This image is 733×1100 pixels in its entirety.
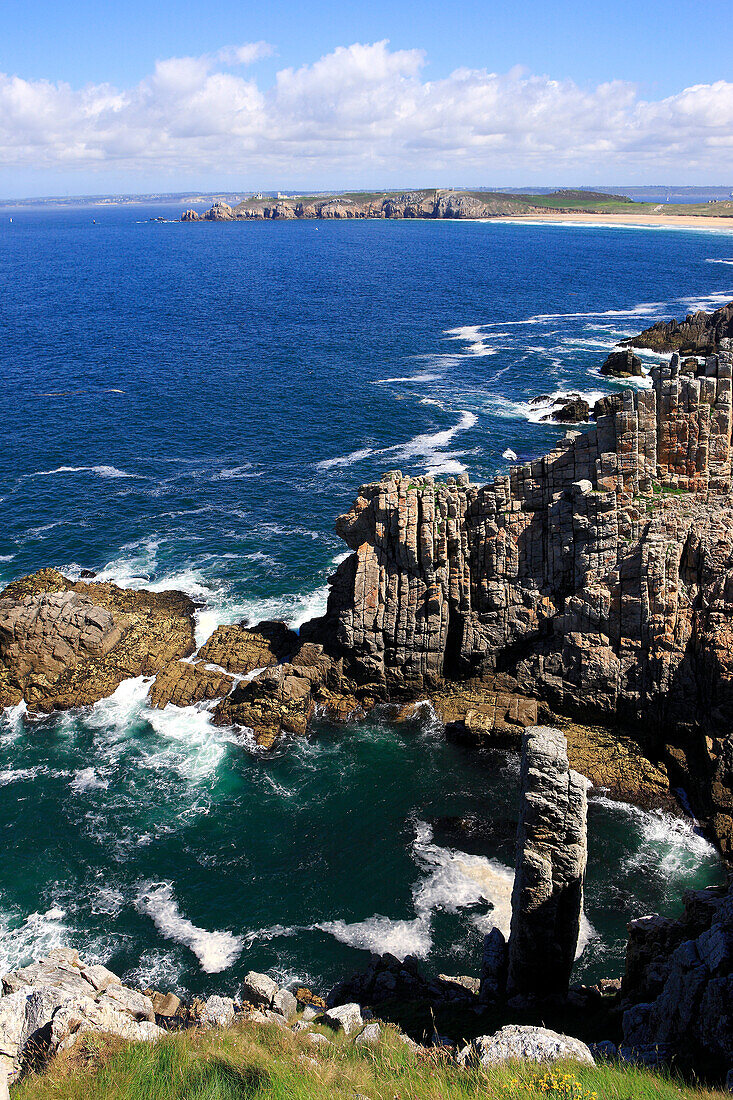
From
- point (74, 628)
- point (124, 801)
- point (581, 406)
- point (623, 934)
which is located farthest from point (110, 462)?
point (623, 934)

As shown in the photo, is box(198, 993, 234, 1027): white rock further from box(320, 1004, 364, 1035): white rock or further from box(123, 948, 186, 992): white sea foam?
box(123, 948, 186, 992): white sea foam

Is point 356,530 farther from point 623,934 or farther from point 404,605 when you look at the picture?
point 623,934

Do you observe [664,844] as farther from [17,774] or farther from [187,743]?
[17,774]

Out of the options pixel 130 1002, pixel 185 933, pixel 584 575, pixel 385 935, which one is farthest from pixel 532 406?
pixel 130 1002

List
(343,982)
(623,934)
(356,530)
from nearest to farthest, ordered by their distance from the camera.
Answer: (343,982), (623,934), (356,530)

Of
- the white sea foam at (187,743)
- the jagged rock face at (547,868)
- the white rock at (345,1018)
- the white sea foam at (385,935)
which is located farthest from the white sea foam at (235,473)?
the white rock at (345,1018)
